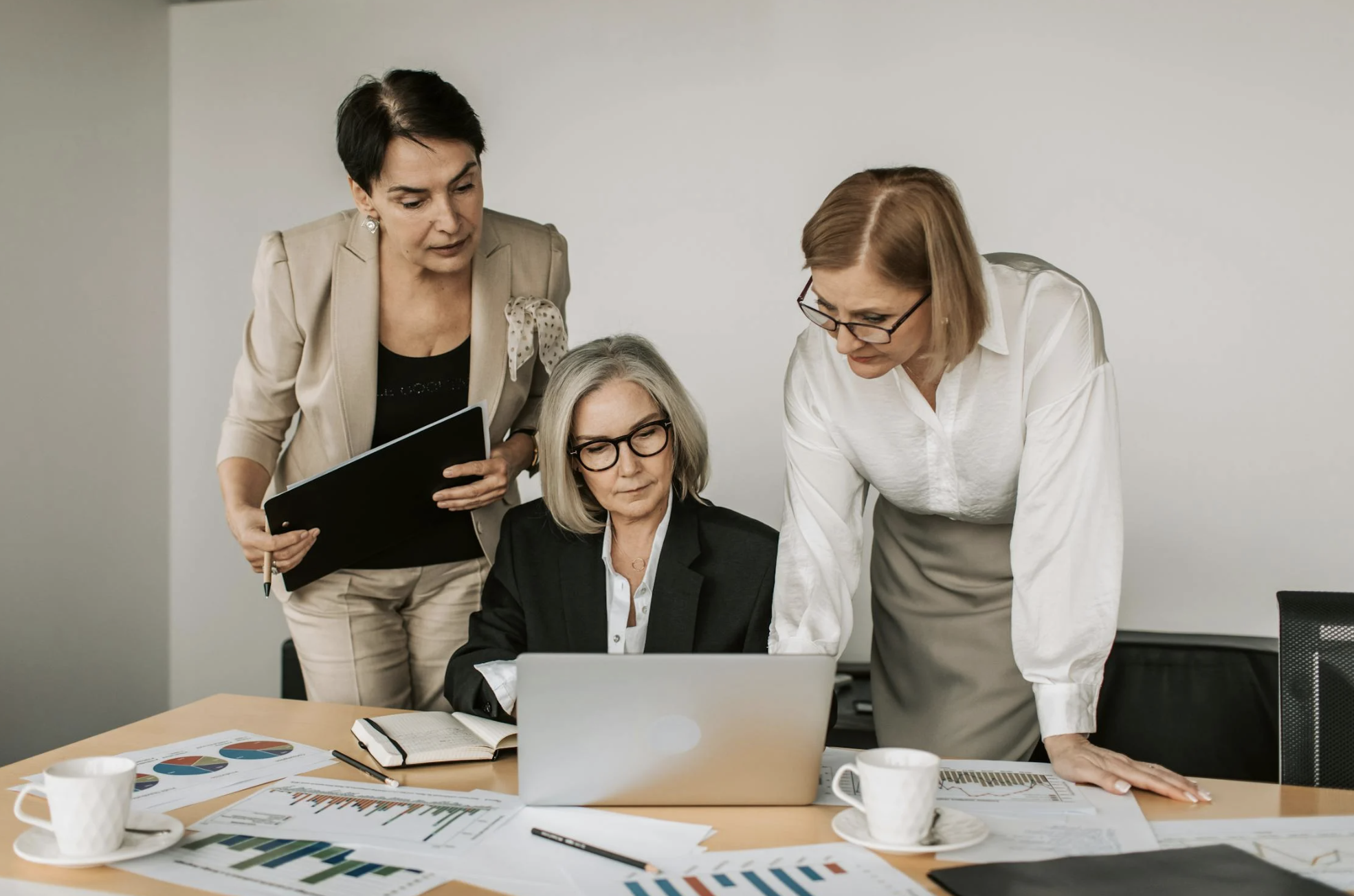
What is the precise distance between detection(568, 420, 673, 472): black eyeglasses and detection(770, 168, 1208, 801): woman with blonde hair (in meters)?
0.27

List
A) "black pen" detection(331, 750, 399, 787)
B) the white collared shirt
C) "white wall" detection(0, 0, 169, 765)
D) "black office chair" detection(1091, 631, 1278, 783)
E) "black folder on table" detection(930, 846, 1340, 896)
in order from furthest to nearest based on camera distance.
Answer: "white wall" detection(0, 0, 169, 765) < "black office chair" detection(1091, 631, 1278, 783) < the white collared shirt < "black pen" detection(331, 750, 399, 787) < "black folder on table" detection(930, 846, 1340, 896)

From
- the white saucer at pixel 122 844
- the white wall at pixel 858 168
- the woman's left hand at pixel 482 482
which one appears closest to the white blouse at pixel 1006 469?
the woman's left hand at pixel 482 482

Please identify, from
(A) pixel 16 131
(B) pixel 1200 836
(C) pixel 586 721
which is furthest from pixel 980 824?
(A) pixel 16 131

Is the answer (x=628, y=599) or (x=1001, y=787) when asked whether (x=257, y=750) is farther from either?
(x=1001, y=787)

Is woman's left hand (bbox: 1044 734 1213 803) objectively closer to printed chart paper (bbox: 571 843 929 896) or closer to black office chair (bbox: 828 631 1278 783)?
printed chart paper (bbox: 571 843 929 896)

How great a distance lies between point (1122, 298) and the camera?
3.14m

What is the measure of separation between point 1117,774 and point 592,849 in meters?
0.71

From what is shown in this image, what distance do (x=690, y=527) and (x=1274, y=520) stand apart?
5.89 feet

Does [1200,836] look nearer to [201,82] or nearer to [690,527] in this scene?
[690,527]

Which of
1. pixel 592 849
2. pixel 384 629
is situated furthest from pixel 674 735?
pixel 384 629

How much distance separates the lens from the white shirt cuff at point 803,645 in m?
1.81

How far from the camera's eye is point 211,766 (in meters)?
1.65

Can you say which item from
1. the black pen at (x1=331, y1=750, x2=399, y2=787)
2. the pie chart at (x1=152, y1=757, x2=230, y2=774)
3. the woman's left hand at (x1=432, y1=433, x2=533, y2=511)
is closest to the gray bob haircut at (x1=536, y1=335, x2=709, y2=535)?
the woman's left hand at (x1=432, y1=433, x2=533, y2=511)

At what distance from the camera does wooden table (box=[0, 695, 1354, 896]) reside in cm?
128
